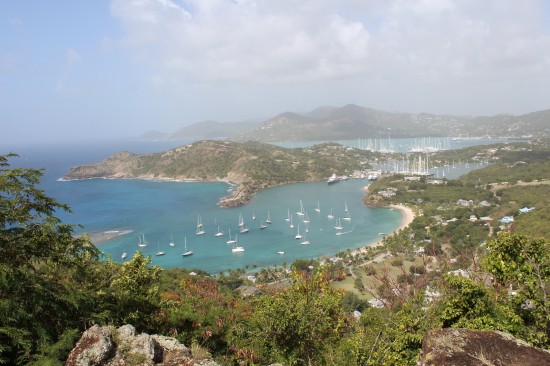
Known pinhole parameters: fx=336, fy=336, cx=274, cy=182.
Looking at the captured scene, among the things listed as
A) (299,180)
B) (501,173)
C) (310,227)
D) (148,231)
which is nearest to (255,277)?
(310,227)

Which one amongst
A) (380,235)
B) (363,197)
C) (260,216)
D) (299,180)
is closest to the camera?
(380,235)

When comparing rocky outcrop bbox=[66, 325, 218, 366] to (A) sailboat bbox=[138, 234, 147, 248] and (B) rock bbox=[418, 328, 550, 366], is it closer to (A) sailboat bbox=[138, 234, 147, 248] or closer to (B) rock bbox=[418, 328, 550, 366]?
(B) rock bbox=[418, 328, 550, 366]

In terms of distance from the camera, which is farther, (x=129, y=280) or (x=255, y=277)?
(x=255, y=277)

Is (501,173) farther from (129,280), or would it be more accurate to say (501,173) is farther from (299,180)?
(129,280)

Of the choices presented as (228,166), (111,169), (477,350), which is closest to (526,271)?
(477,350)

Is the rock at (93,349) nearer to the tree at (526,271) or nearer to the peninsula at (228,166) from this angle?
the tree at (526,271)
